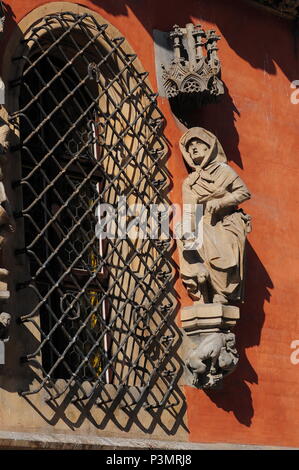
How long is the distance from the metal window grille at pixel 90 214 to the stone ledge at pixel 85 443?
267mm

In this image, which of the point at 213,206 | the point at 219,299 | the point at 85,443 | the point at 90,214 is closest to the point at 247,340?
the point at 219,299

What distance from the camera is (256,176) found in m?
12.7

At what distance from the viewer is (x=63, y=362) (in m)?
10.9

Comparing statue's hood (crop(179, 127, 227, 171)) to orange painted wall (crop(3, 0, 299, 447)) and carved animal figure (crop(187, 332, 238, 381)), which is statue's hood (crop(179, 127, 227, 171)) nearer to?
orange painted wall (crop(3, 0, 299, 447))

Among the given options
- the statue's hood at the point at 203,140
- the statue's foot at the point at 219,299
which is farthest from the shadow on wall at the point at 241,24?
the statue's foot at the point at 219,299

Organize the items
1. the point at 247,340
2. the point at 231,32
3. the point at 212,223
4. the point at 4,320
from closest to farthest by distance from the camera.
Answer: the point at 4,320 < the point at 212,223 < the point at 247,340 < the point at 231,32

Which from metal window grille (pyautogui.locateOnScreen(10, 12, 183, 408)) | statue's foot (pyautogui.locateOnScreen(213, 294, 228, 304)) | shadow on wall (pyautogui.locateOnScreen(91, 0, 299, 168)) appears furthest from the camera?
shadow on wall (pyautogui.locateOnScreen(91, 0, 299, 168))

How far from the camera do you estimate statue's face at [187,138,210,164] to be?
475 inches

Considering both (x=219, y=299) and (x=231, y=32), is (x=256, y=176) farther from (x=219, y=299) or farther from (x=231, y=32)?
(x=219, y=299)

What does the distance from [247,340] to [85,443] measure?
1875mm

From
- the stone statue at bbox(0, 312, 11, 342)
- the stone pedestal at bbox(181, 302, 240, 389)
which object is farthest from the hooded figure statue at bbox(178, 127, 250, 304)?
the stone statue at bbox(0, 312, 11, 342)

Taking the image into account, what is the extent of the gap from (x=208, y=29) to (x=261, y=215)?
1389 mm
